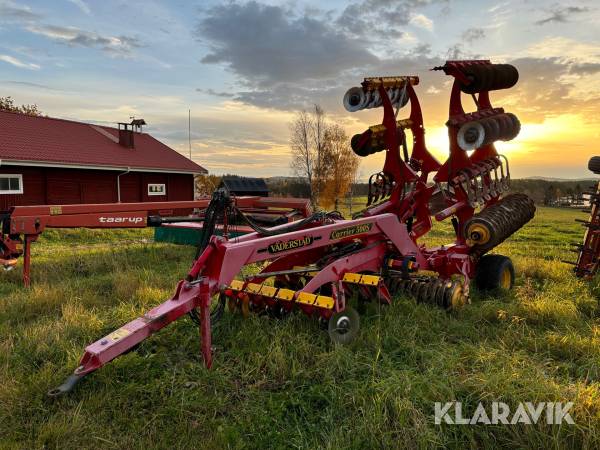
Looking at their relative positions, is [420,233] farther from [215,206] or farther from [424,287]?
[215,206]

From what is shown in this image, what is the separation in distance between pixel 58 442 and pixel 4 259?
556 cm

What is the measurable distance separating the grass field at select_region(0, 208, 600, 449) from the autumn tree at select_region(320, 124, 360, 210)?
105 feet

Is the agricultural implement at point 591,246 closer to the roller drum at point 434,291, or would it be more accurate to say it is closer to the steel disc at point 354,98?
the roller drum at point 434,291

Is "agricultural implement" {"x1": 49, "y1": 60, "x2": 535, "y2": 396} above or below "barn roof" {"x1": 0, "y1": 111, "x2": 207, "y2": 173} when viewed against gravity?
below

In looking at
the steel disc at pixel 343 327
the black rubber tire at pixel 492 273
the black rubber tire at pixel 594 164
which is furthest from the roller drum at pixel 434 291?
the black rubber tire at pixel 594 164

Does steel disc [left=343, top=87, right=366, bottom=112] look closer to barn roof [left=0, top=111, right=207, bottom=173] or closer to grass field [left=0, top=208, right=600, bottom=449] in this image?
grass field [left=0, top=208, right=600, bottom=449]

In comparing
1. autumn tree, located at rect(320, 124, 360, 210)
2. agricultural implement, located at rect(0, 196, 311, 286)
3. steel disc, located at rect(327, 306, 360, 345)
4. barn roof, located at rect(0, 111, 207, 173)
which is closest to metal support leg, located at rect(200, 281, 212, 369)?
steel disc, located at rect(327, 306, 360, 345)

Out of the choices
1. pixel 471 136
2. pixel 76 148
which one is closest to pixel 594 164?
pixel 471 136

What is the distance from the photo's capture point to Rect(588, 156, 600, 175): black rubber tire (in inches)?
338

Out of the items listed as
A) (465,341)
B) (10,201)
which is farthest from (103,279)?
(10,201)

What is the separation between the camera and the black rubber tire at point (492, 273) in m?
6.47

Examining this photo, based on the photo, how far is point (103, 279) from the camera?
24.4 ft

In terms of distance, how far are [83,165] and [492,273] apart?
1755 cm

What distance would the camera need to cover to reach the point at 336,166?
38.3 m
